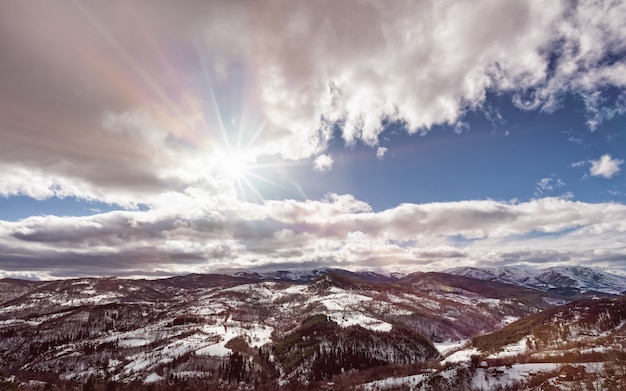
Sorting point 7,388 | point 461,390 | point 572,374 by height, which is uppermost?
point 7,388

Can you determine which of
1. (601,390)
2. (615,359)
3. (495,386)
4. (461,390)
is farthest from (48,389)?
(615,359)

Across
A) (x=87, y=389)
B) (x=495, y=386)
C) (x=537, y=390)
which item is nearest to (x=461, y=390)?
(x=495, y=386)

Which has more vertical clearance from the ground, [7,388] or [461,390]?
[7,388]

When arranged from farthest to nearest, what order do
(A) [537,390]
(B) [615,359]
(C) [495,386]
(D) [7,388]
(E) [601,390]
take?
(C) [495,386]
(B) [615,359]
(A) [537,390]
(E) [601,390]
(D) [7,388]

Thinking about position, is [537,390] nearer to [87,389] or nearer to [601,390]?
[601,390]

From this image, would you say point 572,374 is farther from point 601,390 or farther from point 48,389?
point 48,389

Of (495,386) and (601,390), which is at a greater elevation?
(601,390)

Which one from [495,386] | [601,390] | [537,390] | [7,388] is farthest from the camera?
[495,386]

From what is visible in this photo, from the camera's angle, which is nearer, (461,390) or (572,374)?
(572,374)

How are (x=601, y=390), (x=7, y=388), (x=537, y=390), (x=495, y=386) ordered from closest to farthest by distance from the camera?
(x=7, y=388) < (x=601, y=390) < (x=537, y=390) < (x=495, y=386)
